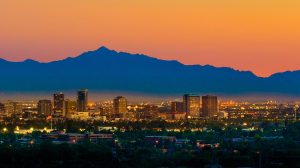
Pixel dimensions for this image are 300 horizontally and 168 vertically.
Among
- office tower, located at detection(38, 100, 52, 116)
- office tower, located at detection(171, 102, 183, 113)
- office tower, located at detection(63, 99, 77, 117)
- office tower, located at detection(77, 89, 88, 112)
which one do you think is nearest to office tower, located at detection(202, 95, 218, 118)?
office tower, located at detection(171, 102, 183, 113)

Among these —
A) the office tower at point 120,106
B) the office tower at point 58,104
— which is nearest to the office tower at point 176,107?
the office tower at point 120,106

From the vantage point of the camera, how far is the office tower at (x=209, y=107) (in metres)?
108

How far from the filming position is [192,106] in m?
112

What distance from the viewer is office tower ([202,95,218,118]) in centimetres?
10775

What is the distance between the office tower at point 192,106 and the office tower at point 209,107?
0.73m

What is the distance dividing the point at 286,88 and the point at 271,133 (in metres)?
105

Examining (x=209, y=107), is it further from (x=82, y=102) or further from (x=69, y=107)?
(x=69, y=107)

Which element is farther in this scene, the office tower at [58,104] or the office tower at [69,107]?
the office tower at [58,104]

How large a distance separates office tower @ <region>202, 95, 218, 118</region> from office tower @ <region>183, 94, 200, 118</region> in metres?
0.73

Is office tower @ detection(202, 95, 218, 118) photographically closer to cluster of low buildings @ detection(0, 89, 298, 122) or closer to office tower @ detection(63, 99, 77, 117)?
cluster of low buildings @ detection(0, 89, 298, 122)

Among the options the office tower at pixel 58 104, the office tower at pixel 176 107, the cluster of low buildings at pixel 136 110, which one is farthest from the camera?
the office tower at pixel 176 107

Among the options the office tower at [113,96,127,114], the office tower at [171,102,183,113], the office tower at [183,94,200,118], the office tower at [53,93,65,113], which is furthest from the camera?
the office tower at [171,102,183,113]

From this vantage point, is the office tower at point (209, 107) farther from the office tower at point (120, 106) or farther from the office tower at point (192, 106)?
the office tower at point (120, 106)

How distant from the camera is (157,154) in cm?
3797
